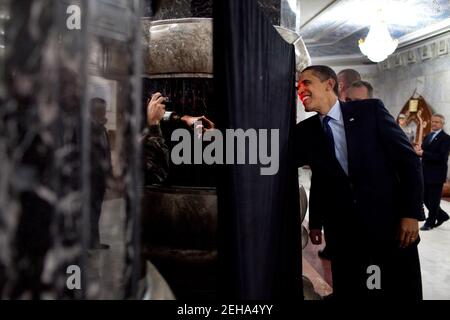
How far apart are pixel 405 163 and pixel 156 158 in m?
1.19

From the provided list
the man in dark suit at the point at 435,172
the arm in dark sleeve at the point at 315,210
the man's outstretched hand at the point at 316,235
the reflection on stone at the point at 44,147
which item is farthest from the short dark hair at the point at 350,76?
the reflection on stone at the point at 44,147

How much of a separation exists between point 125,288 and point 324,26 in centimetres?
820

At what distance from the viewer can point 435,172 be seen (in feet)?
17.2

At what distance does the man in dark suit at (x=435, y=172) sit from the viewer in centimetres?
512

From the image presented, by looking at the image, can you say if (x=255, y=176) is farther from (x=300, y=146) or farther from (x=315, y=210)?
(x=315, y=210)

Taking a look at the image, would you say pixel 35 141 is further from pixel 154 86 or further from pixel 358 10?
pixel 358 10

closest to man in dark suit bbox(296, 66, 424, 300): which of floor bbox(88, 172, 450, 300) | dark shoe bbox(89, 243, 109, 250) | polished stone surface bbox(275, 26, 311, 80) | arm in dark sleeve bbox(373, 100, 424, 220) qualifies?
arm in dark sleeve bbox(373, 100, 424, 220)

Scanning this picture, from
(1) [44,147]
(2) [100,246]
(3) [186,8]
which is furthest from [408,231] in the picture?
(1) [44,147]

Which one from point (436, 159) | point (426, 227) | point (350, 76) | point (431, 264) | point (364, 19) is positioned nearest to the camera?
point (350, 76)

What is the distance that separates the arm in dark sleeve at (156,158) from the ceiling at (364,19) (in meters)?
5.24

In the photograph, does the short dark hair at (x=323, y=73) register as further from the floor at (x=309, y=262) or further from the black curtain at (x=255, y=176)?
the floor at (x=309, y=262)

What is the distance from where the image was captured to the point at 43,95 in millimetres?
579

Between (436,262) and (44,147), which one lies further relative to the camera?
(436,262)
